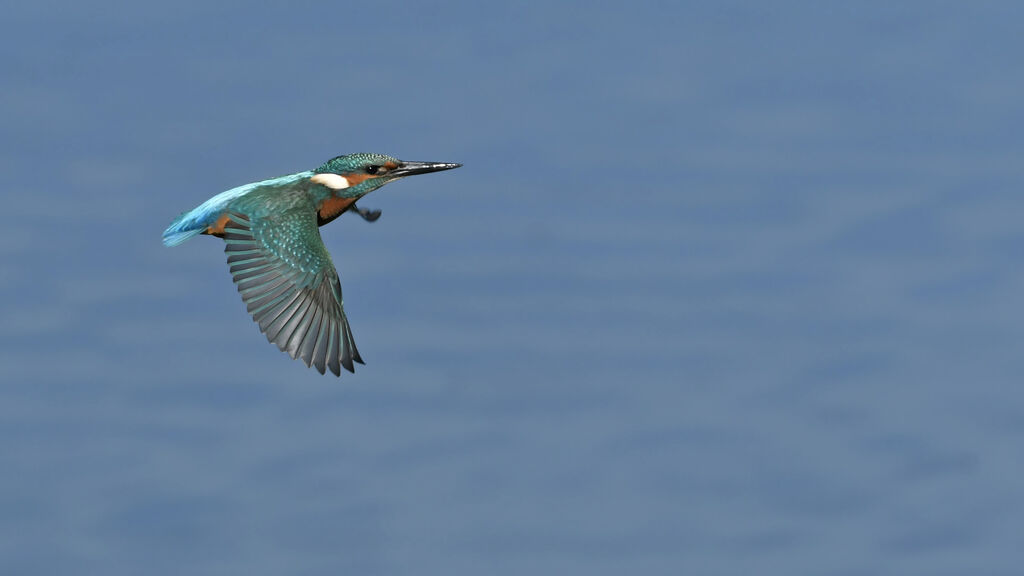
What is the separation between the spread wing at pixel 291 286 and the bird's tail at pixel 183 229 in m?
0.39

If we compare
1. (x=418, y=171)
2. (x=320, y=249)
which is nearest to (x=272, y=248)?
(x=320, y=249)

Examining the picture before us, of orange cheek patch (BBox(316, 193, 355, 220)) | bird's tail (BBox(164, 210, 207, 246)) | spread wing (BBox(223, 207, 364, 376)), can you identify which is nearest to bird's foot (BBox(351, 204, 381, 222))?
orange cheek patch (BBox(316, 193, 355, 220))

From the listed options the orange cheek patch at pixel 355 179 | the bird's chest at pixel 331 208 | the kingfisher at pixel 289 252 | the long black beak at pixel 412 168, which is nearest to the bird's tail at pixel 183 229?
the kingfisher at pixel 289 252

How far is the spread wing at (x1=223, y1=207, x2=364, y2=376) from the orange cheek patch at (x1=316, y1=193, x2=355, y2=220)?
72 centimetres

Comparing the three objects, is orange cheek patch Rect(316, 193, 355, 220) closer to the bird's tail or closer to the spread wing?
the spread wing

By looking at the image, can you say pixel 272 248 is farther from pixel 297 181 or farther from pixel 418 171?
pixel 418 171

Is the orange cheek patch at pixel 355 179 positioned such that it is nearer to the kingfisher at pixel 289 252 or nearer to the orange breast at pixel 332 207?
the kingfisher at pixel 289 252

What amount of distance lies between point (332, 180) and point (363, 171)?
50cm

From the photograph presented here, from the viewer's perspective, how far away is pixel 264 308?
60.0 ft

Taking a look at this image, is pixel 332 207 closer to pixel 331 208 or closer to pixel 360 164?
pixel 331 208

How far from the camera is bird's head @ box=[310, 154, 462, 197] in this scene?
19.9 metres

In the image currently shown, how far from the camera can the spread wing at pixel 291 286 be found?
18188 millimetres

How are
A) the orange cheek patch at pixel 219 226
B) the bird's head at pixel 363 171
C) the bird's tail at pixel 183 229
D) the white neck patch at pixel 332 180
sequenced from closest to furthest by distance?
1. the bird's tail at pixel 183 229
2. the orange cheek patch at pixel 219 226
3. the white neck patch at pixel 332 180
4. the bird's head at pixel 363 171

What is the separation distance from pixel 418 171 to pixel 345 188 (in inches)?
47.7
